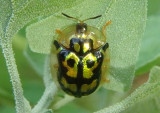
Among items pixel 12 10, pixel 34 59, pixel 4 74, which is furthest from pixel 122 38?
pixel 4 74

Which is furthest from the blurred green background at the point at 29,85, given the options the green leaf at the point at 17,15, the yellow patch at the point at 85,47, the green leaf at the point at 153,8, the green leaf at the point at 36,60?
the green leaf at the point at 17,15

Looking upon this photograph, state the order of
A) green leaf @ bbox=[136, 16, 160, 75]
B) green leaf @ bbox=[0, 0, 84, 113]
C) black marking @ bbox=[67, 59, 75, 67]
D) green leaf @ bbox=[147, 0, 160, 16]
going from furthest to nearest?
green leaf @ bbox=[147, 0, 160, 16] → green leaf @ bbox=[136, 16, 160, 75] → black marking @ bbox=[67, 59, 75, 67] → green leaf @ bbox=[0, 0, 84, 113]

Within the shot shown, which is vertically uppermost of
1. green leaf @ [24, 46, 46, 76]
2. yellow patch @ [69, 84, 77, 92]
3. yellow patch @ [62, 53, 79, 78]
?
yellow patch @ [62, 53, 79, 78]

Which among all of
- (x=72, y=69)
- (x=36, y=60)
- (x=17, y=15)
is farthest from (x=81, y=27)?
(x=36, y=60)

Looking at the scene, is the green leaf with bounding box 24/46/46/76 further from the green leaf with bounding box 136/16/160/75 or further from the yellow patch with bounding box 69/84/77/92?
the green leaf with bounding box 136/16/160/75

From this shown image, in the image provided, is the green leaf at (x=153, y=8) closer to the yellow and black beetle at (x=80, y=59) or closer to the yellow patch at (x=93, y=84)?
the yellow and black beetle at (x=80, y=59)

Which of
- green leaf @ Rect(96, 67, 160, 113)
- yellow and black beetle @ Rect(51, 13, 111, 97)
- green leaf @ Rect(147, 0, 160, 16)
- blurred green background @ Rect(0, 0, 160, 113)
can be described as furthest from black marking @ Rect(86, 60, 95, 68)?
green leaf @ Rect(147, 0, 160, 16)

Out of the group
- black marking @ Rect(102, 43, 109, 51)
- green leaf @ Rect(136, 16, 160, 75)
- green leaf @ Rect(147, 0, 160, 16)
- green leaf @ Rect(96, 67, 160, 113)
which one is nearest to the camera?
green leaf @ Rect(96, 67, 160, 113)
